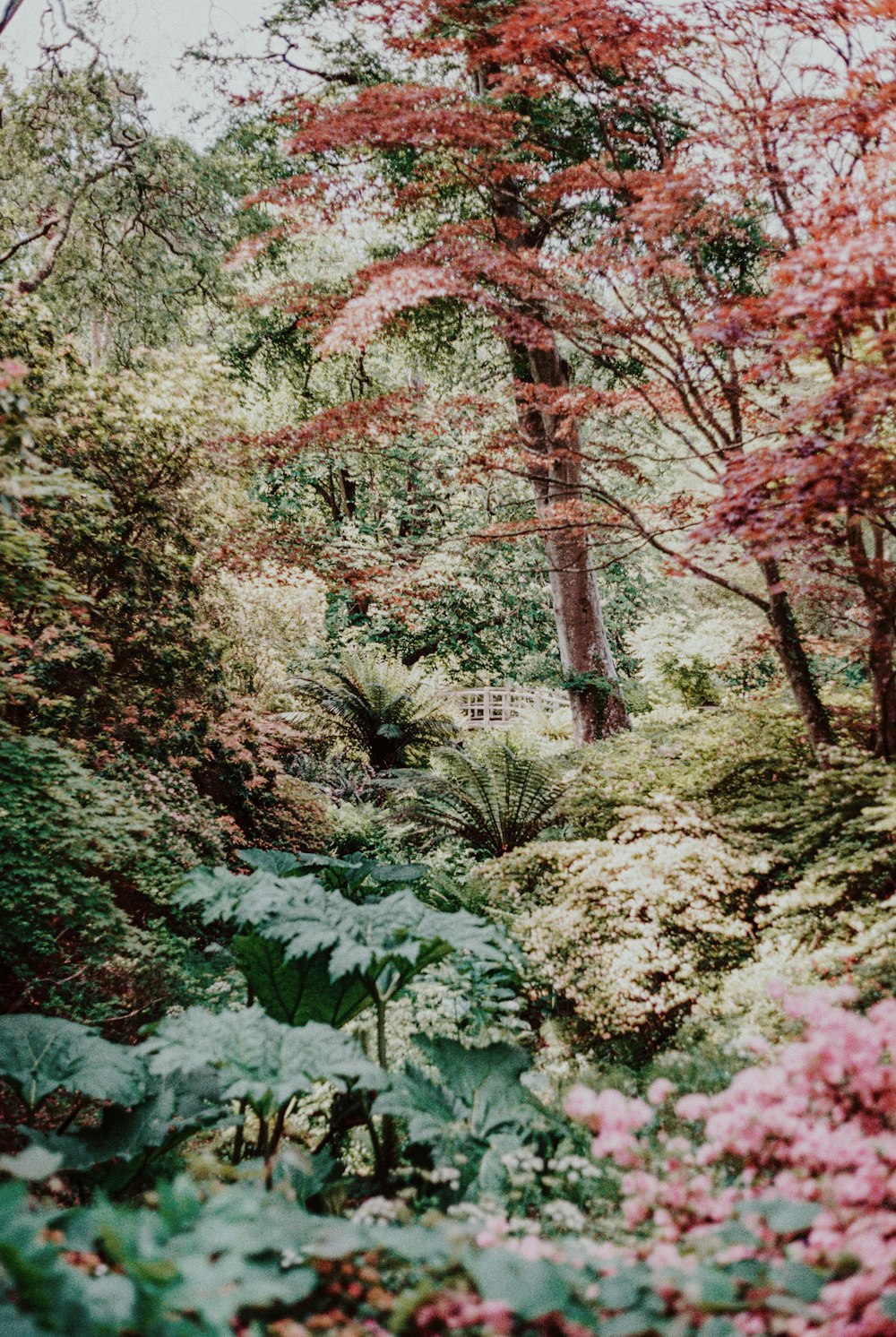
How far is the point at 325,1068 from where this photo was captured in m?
1.94

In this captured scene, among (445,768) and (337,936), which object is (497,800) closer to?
(445,768)

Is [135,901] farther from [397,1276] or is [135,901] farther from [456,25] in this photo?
[456,25]

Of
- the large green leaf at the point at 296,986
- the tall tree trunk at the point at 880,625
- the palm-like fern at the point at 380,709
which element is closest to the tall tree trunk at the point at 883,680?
the tall tree trunk at the point at 880,625

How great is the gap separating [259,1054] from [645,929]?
6.34ft

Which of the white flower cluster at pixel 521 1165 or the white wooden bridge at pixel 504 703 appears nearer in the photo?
the white flower cluster at pixel 521 1165

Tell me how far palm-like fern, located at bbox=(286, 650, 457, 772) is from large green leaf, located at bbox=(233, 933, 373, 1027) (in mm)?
5411

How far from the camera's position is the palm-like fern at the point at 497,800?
5.27 metres

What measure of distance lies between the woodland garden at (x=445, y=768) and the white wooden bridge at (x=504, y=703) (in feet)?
15.7

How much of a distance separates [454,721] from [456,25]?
6339 mm

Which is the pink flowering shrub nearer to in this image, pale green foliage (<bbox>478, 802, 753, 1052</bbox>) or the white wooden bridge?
pale green foliage (<bbox>478, 802, 753, 1052</bbox>)

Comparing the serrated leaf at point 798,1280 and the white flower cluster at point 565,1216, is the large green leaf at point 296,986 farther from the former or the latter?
the serrated leaf at point 798,1280

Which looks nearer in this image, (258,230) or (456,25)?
(456,25)

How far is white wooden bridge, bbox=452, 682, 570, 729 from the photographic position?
522 inches

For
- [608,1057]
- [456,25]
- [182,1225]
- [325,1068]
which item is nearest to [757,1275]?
[182,1225]
